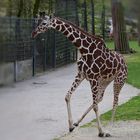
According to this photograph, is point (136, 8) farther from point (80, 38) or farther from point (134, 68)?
point (134, 68)

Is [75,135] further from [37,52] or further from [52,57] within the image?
[52,57]

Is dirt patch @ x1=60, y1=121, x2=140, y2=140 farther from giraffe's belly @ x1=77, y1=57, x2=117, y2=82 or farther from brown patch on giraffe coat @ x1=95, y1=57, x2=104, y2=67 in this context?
brown patch on giraffe coat @ x1=95, y1=57, x2=104, y2=67

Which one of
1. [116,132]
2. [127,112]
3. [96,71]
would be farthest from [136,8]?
[127,112]

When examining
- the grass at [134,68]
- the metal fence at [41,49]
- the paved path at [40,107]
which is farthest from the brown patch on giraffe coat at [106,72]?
the metal fence at [41,49]

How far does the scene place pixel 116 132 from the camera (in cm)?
771

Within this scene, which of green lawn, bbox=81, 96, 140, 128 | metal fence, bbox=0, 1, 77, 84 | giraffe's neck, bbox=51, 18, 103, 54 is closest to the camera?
giraffe's neck, bbox=51, 18, 103, 54

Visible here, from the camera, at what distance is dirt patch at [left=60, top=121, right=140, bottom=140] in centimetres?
725

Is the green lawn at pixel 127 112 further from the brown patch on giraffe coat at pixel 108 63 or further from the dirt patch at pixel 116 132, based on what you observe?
the brown patch on giraffe coat at pixel 108 63

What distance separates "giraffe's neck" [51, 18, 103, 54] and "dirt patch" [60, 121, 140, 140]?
1244mm

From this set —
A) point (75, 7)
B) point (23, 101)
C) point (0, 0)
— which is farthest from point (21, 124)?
point (75, 7)

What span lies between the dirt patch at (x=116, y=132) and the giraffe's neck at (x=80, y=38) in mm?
1244

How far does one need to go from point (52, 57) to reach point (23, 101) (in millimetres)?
8101

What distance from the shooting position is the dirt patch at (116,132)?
7246 millimetres

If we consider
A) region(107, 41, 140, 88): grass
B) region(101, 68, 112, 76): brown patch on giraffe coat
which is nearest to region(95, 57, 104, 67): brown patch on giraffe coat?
region(101, 68, 112, 76): brown patch on giraffe coat
